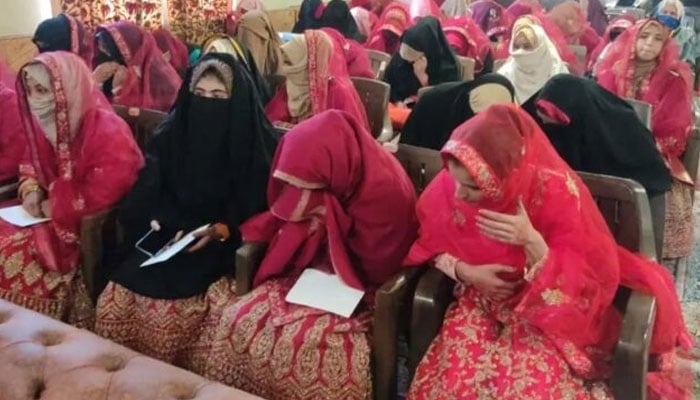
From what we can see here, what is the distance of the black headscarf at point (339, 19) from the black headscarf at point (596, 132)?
2984 millimetres

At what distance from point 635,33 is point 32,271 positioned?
9.53 ft

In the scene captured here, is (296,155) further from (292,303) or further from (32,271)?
(32,271)

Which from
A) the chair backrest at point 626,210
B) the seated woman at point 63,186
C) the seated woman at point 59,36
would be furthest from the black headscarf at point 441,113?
the seated woman at point 59,36

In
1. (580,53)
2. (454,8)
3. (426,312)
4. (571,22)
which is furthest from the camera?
(454,8)

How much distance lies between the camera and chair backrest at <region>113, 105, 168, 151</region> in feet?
8.84

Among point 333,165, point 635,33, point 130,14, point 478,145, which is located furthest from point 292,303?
point 130,14

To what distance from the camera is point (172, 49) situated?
4121 millimetres

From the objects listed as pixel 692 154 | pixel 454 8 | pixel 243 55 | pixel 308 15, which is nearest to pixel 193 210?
pixel 243 55

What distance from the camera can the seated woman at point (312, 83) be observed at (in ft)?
10.2

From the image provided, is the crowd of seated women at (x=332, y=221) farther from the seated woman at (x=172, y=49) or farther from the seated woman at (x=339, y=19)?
the seated woman at (x=339, y=19)

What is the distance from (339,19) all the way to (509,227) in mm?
3828

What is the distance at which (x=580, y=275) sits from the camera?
5.47 feet

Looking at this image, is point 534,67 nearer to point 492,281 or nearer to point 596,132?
point 596,132

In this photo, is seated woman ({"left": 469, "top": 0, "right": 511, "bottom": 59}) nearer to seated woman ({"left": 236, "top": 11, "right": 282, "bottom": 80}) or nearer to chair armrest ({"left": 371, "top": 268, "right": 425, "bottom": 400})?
seated woman ({"left": 236, "top": 11, "right": 282, "bottom": 80})
